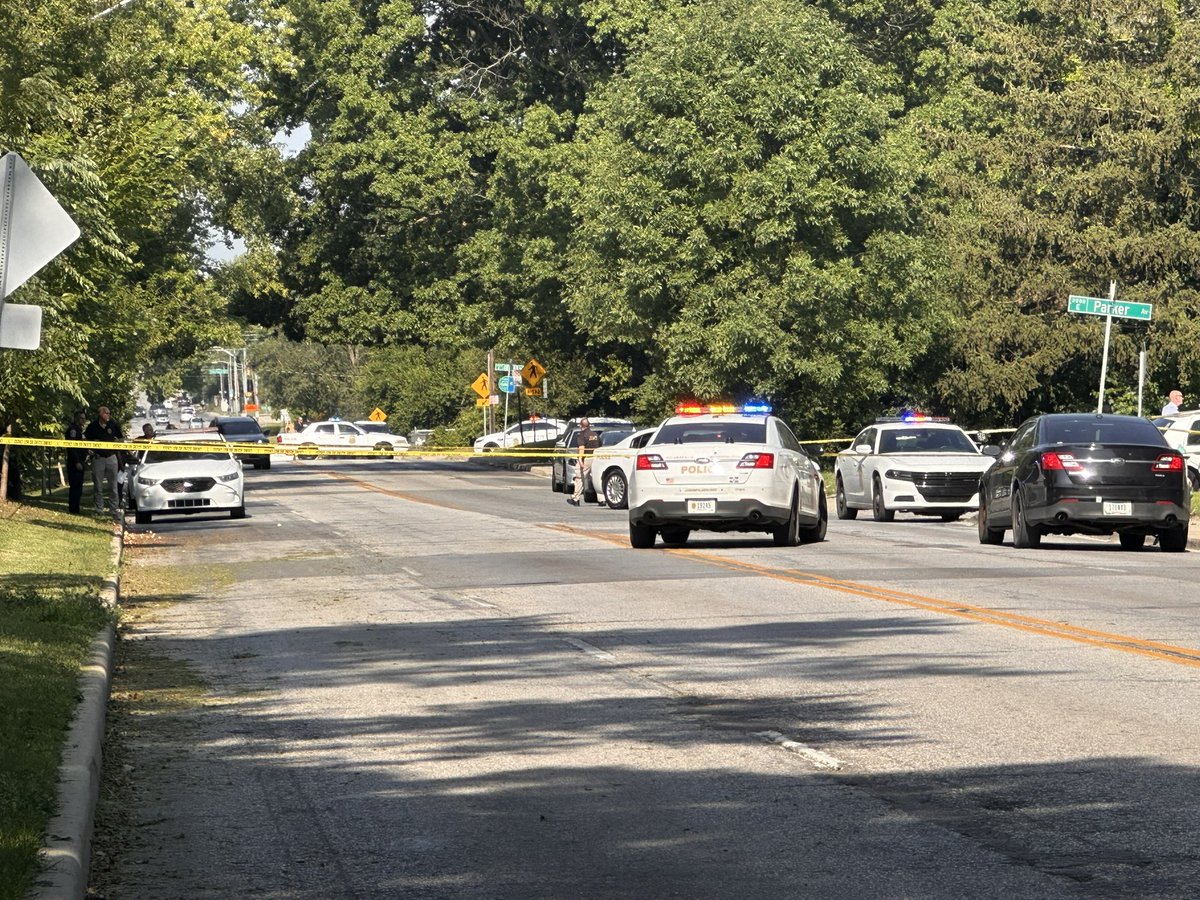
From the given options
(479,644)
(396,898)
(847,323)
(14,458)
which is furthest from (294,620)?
(847,323)

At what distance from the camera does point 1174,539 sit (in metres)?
24.1

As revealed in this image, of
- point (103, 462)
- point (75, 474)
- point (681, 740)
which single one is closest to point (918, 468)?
point (103, 462)

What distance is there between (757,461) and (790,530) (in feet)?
4.65

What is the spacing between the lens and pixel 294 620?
16.5 m

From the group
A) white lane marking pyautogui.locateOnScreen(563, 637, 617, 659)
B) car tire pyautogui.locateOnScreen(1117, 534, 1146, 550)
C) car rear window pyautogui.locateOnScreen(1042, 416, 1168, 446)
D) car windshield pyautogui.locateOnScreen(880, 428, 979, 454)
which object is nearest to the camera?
white lane marking pyautogui.locateOnScreen(563, 637, 617, 659)

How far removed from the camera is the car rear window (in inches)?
930

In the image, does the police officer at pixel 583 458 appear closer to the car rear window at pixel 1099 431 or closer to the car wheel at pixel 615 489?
the car wheel at pixel 615 489

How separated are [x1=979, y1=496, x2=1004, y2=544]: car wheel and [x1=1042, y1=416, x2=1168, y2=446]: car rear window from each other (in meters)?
1.98

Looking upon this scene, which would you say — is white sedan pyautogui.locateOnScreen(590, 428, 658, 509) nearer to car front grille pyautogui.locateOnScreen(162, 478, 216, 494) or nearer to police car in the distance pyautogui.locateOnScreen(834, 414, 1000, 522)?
police car in the distance pyautogui.locateOnScreen(834, 414, 1000, 522)

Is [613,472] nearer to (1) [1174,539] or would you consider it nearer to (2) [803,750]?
(1) [1174,539]

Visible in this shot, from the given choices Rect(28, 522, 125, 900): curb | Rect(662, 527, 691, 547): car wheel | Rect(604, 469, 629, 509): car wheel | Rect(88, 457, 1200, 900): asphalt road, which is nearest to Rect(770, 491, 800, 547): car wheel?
Rect(662, 527, 691, 547): car wheel

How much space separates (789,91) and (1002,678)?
35.9 meters

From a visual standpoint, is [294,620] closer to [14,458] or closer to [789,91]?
[14,458]

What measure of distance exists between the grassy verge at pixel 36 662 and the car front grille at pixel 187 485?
8.25 meters
